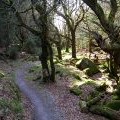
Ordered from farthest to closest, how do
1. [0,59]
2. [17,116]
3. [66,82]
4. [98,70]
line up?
[0,59] < [98,70] < [66,82] < [17,116]

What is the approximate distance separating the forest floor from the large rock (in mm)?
860

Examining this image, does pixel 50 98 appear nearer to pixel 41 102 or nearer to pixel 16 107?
pixel 41 102

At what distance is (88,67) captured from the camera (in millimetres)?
32812

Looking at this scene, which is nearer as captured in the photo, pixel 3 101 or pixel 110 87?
pixel 3 101

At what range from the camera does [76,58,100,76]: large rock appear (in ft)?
103

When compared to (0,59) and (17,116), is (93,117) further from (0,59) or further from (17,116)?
(0,59)

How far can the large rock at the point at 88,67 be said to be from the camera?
31.5 meters

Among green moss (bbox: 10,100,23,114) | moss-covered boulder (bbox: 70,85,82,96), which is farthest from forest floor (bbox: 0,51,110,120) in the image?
green moss (bbox: 10,100,23,114)

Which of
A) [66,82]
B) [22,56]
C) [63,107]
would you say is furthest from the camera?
[22,56]

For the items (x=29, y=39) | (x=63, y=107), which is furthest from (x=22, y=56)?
(x=63, y=107)

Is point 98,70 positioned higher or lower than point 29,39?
lower

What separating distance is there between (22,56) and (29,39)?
3.47 m

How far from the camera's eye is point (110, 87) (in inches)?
986

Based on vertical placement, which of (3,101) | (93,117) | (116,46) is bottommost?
(93,117)
